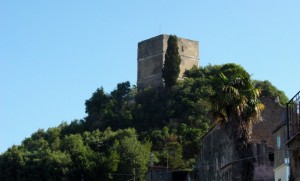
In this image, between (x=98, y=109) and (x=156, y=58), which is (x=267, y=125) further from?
(x=156, y=58)

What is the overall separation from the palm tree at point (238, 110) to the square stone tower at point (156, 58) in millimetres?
87946

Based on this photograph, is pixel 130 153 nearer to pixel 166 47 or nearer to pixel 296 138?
pixel 166 47

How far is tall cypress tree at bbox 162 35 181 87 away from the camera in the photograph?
123 metres

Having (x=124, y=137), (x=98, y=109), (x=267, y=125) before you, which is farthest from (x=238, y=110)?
(x=98, y=109)

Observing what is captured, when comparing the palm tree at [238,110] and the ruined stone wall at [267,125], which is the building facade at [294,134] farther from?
the ruined stone wall at [267,125]

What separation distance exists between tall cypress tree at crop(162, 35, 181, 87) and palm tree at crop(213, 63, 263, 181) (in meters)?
81.1

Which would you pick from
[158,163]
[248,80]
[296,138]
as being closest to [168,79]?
[158,163]

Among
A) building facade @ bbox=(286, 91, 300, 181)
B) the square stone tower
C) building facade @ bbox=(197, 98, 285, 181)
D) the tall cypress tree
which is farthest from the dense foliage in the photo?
building facade @ bbox=(286, 91, 300, 181)

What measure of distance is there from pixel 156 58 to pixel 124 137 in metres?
34.3

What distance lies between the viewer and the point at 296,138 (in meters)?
30.3

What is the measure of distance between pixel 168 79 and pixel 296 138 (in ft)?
303

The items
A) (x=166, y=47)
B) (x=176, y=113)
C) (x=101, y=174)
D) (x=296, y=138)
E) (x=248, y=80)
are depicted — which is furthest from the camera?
(x=166, y=47)

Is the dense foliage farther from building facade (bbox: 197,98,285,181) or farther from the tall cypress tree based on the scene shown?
building facade (bbox: 197,98,285,181)

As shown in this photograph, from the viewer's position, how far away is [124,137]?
4008 inches
